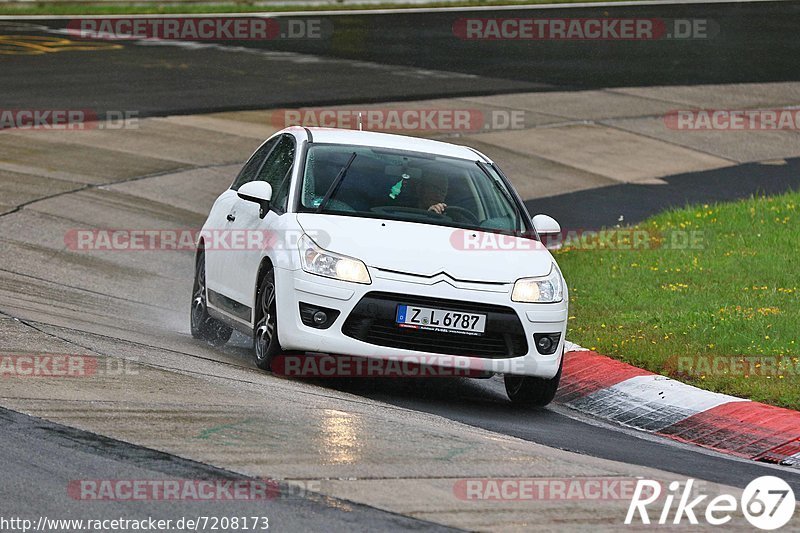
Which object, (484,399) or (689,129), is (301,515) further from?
(689,129)

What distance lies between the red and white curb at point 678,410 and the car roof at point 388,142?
1.67 meters

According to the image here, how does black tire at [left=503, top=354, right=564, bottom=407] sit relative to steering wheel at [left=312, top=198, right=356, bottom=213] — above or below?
below

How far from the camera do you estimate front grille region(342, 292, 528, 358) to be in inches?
344

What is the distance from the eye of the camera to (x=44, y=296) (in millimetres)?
11555

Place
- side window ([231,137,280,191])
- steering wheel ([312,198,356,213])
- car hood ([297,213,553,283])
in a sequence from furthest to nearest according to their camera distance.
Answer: side window ([231,137,280,191]), steering wheel ([312,198,356,213]), car hood ([297,213,553,283])

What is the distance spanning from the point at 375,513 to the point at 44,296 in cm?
622

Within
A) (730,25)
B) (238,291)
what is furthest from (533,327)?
(730,25)

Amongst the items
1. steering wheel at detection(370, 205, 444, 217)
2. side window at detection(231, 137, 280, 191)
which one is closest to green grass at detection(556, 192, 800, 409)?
steering wheel at detection(370, 205, 444, 217)

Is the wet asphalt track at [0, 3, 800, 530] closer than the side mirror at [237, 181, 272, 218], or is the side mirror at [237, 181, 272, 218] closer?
the wet asphalt track at [0, 3, 800, 530]

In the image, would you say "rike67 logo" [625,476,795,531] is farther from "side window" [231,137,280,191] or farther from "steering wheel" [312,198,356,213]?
"side window" [231,137,280,191]

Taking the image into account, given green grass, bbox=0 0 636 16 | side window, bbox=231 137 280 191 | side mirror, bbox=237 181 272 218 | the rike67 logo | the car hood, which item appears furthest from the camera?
green grass, bbox=0 0 636 16

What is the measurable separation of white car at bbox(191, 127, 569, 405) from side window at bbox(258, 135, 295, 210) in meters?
0.02

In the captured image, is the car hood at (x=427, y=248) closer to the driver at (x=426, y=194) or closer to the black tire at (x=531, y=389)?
the driver at (x=426, y=194)

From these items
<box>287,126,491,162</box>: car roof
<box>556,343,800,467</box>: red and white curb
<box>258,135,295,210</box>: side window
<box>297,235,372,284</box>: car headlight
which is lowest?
<box>556,343,800,467</box>: red and white curb
